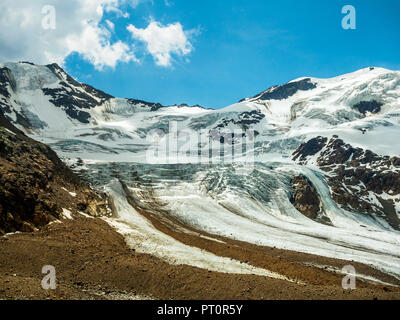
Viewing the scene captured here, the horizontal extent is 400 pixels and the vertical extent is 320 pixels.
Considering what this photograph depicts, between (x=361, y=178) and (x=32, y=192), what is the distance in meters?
77.2

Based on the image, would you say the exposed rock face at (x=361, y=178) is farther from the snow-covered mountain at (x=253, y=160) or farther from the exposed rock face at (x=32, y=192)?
the exposed rock face at (x=32, y=192)

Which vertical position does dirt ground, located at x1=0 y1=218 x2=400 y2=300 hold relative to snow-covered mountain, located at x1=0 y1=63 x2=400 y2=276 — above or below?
below

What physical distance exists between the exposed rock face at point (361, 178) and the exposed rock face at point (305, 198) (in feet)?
19.3

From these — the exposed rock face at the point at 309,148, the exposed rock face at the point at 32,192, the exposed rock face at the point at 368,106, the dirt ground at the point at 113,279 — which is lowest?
the dirt ground at the point at 113,279

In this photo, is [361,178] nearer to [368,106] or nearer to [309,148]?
[309,148]

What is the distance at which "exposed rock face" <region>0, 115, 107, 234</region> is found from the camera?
23516 mm

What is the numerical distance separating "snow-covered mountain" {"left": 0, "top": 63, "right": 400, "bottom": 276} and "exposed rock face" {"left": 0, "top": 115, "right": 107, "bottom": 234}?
19.1ft

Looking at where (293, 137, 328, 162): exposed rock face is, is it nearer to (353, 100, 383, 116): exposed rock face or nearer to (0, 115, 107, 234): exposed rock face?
(353, 100, 383, 116): exposed rock face

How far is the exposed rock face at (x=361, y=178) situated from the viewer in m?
66.9

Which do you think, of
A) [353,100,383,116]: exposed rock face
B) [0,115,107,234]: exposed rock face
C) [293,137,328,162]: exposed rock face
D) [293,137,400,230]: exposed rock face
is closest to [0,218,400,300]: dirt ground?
[0,115,107,234]: exposed rock face

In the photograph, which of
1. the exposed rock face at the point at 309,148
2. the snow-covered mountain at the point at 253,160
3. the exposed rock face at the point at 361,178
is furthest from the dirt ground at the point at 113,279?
the exposed rock face at the point at 309,148

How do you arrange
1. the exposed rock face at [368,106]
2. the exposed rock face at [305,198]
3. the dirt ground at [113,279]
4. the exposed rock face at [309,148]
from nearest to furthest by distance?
the dirt ground at [113,279], the exposed rock face at [305,198], the exposed rock face at [309,148], the exposed rock face at [368,106]

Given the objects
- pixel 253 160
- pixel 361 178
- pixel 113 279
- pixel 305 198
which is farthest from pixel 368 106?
pixel 113 279
